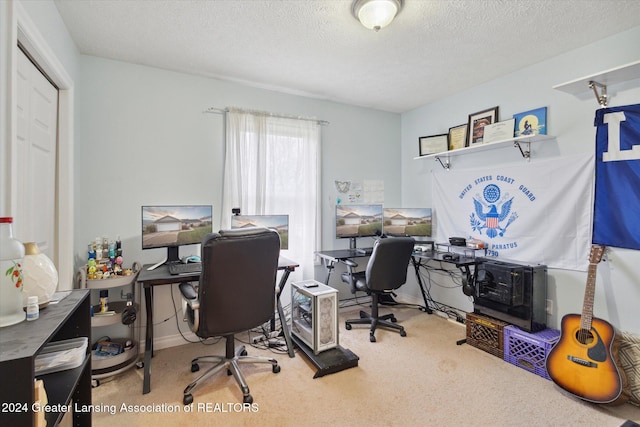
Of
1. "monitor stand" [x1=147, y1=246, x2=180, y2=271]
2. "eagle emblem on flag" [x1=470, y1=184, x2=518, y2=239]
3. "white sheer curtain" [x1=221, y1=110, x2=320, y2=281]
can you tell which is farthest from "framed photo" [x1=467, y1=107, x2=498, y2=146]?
"monitor stand" [x1=147, y1=246, x2=180, y2=271]

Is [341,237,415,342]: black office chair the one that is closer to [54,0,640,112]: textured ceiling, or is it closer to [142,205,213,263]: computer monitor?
[142,205,213,263]: computer monitor

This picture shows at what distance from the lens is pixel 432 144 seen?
367cm

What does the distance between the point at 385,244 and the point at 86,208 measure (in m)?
2.58

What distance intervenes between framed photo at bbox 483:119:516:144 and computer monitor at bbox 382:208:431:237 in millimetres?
1024

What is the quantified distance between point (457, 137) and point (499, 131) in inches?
20.8

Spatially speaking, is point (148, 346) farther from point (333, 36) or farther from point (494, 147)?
point (494, 147)

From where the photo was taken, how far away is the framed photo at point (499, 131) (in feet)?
9.38

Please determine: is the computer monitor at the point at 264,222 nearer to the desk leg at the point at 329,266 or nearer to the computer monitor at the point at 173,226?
the computer monitor at the point at 173,226

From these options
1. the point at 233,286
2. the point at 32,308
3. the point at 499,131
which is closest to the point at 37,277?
the point at 32,308

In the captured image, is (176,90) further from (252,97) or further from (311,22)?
(311,22)

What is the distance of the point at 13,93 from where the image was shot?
1.32 metres

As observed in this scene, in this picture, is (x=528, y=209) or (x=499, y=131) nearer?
(x=528, y=209)

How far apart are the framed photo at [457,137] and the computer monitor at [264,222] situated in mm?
2108

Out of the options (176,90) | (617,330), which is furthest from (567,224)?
(176,90)
